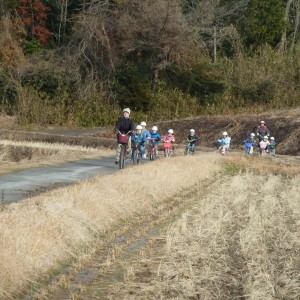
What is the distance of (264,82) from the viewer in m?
47.0

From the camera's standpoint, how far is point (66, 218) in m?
9.71

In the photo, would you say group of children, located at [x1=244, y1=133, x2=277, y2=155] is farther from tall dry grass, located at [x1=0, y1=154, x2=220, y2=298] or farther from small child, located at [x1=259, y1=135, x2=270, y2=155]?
tall dry grass, located at [x1=0, y1=154, x2=220, y2=298]

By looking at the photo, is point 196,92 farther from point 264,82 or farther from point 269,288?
point 269,288

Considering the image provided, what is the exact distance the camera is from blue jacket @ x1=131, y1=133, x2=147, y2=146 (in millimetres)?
22266

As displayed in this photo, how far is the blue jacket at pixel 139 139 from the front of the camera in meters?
22.3

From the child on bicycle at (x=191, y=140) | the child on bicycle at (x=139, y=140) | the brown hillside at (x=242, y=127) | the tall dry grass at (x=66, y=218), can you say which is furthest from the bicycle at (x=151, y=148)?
the brown hillside at (x=242, y=127)

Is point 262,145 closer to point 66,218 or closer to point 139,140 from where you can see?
point 139,140

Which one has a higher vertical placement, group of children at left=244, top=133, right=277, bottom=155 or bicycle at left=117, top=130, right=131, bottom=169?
bicycle at left=117, top=130, right=131, bottom=169

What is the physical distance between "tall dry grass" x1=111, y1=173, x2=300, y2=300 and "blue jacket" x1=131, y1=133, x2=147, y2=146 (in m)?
9.55

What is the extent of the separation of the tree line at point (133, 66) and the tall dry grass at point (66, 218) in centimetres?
3031

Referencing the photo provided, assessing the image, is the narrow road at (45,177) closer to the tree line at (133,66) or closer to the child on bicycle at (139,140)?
the child on bicycle at (139,140)

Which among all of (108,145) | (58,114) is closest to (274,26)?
(58,114)

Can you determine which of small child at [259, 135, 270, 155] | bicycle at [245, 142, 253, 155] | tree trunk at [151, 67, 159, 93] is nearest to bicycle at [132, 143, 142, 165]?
bicycle at [245, 142, 253, 155]

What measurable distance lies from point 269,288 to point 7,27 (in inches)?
1708
